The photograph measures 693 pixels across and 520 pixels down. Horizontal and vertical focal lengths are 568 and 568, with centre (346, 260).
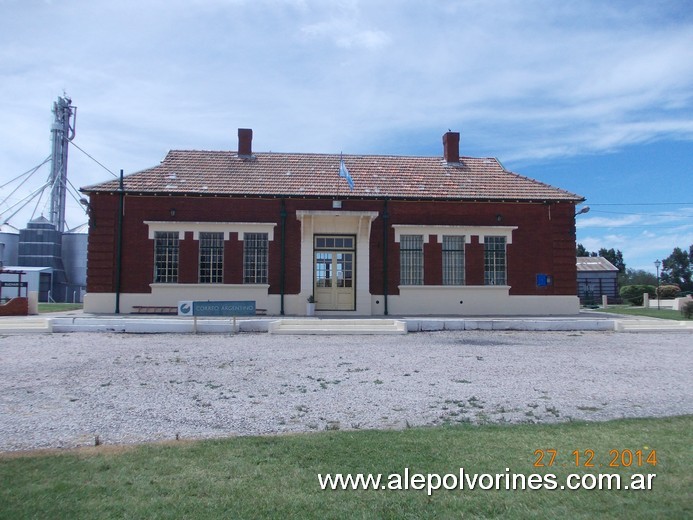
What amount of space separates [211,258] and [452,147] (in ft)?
39.0

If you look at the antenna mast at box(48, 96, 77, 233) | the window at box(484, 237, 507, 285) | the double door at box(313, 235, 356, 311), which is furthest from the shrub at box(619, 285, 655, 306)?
the antenna mast at box(48, 96, 77, 233)

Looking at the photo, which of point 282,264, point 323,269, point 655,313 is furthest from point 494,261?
point 282,264

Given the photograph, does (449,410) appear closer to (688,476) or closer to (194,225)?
(688,476)

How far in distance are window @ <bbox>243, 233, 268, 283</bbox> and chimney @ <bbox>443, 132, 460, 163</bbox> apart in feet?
31.6

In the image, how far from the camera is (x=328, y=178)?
23.2 metres

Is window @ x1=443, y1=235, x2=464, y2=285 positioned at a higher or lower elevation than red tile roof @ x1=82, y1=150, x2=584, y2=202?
lower

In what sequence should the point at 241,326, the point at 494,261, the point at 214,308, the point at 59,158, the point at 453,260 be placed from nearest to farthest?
the point at 241,326
the point at 214,308
the point at 453,260
the point at 494,261
the point at 59,158

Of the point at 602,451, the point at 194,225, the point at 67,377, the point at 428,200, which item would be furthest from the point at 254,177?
the point at 602,451

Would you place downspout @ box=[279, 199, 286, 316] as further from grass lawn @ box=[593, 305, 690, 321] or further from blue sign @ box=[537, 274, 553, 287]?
grass lawn @ box=[593, 305, 690, 321]

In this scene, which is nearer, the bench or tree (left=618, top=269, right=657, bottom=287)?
the bench

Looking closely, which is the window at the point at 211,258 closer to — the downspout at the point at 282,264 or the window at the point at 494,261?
the downspout at the point at 282,264

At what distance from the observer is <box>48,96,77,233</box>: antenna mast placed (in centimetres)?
5031

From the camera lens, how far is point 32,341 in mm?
12492

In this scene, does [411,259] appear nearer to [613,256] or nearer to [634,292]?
[634,292]
